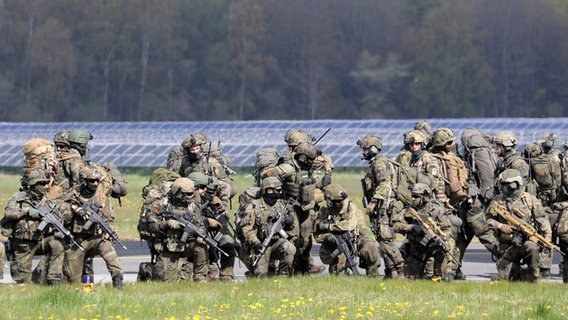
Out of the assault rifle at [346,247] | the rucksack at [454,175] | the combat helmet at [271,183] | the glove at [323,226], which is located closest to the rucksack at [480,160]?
the rucksack at [454,175]

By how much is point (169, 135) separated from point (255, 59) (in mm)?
39809

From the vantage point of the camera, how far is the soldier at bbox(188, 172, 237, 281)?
19156 millimetres

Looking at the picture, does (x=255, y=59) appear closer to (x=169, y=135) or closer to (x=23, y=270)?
(x=169, y=135)

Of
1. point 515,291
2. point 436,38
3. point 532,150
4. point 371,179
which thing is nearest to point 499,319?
point 515,291

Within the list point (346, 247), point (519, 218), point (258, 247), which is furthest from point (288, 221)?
point (519, 218)

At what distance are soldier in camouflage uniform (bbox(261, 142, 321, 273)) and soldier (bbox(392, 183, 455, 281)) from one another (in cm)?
117

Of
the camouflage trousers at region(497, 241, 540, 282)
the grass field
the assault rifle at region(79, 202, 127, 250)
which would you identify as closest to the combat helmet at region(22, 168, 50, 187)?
the assault rifle at region(79, 202, 127, 250)

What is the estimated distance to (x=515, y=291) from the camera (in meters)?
17.3

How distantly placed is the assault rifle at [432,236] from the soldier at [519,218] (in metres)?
0.62

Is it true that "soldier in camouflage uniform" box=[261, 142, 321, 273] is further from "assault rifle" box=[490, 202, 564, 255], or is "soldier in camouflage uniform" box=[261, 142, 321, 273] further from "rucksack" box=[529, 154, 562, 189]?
"rucksack" box=[529, 154, 562, 189]

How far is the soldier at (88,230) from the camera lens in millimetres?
17734

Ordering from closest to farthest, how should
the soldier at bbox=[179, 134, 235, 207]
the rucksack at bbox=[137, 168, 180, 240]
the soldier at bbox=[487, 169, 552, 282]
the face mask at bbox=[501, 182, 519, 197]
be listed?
the soldier at bbox=[487, 169, 552, 282], the face mask at bbox=[501, 182, 519, 197], the rucksack at bbox=[137, 168, 180, 240], the soldier at bbox=[179, 134, 235, 207]

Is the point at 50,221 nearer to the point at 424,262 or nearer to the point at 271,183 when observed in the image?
the point at 271,183

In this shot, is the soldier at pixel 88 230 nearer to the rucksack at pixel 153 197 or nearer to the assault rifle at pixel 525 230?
the rucksack at pixel 153 197
